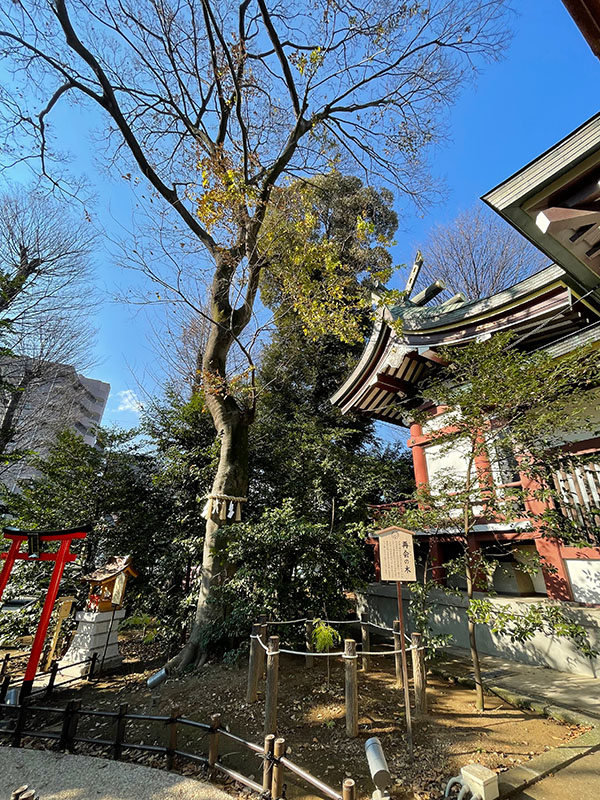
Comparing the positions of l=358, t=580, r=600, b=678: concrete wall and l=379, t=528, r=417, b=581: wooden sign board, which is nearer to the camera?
l=379, t=528, r=417, b=581: wooden sign board

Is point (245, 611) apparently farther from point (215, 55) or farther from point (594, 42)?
point (215, 55)

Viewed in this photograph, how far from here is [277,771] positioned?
2662 millimetres

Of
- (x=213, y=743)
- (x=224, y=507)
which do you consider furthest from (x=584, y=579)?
(x=224, y=507)

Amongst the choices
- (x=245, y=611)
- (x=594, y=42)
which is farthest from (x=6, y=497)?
(x=594, y=42)

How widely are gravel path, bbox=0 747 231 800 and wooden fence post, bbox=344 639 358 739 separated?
4.48 ft

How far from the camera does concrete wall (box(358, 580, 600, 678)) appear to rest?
528 cm

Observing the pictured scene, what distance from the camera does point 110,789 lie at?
322 centimetres

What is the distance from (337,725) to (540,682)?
315 cm

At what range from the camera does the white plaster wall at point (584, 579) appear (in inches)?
221

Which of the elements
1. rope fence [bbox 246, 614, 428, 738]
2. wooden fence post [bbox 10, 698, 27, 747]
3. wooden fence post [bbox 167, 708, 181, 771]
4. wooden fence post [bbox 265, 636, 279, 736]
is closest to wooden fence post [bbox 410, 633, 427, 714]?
rope fence [bbox 246, 614, 428, 738]

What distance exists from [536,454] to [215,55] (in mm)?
9162

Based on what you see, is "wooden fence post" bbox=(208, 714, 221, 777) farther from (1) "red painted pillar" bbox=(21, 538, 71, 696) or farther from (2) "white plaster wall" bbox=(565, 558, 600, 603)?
(2) "white plaster wall" bbox=(565, 558, 600, 603)

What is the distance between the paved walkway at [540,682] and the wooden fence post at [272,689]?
3.22 metres

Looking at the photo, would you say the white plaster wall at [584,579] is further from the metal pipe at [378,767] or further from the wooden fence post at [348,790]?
the wooden fence post at [348,790]
